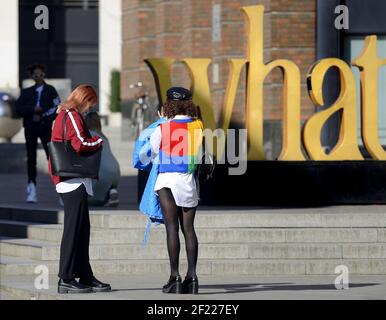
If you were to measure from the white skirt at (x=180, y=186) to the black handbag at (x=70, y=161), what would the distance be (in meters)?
0.67

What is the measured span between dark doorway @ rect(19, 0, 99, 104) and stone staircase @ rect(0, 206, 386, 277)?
37943 millimetres

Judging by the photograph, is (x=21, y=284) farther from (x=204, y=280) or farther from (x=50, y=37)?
(x=50, y=37)

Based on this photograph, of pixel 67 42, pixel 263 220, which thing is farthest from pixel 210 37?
pixel 67 42

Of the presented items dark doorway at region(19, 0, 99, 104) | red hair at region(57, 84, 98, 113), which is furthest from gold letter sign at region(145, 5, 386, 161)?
dark doorway at region(19, 0, 99, 104)

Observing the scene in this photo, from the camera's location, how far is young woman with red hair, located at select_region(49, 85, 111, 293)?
14883mm

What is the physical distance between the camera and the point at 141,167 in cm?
1499

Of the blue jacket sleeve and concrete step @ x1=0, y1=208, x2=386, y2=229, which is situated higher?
the blue jacket sleeve

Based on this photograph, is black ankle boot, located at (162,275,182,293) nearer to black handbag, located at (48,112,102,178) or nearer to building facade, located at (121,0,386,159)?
black handbag, located at (48,112,102,178)

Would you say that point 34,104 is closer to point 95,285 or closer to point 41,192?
point 41,192

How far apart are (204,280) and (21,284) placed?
6.38ft

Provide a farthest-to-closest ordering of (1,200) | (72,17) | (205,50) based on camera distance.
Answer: (72,17) < (205,50) < (1,200)

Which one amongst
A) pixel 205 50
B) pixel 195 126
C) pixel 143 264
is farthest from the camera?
pixel 205 50

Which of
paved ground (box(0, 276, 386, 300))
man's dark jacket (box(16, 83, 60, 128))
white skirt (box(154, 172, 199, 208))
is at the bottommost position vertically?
paved ground (box(0, 276, 386, 300))
